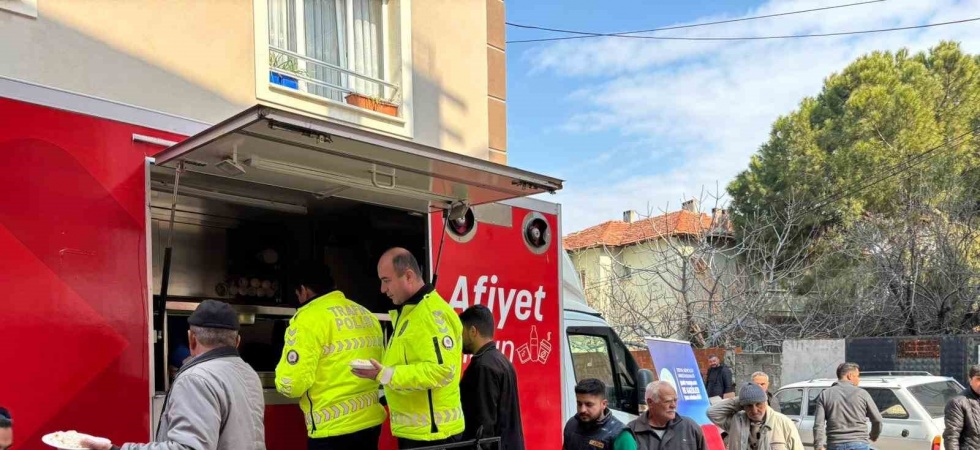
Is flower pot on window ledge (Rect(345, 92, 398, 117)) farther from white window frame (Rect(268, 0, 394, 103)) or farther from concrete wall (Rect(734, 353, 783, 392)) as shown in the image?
concrete wall (Rect(734, 353, 783, 392))

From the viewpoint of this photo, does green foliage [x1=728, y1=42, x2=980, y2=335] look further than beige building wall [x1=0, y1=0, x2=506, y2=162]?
Yes

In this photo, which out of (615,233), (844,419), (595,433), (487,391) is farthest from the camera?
(615,233)

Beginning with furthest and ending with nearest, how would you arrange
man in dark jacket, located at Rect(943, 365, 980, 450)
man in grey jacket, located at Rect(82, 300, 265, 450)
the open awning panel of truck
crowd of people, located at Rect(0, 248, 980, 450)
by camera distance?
man in dark jacket, located at Rect(943, 365, 980, 450) < the open awning panel of truck < crowd of people, located at Rect(0, 248, 980, 450) < man in grey jacket, located at Rect(82, 300, 265, 450)

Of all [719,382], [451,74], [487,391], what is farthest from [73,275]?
[719,382]

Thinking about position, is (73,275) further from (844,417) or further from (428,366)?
(844,417)

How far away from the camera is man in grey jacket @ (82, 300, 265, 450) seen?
2.54 metres

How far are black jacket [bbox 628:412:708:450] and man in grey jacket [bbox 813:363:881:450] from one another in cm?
322

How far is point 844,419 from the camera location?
6980 mm

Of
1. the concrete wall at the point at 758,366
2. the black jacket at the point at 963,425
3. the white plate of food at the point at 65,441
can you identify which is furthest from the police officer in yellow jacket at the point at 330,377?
the concrete wall at the point at 758,366

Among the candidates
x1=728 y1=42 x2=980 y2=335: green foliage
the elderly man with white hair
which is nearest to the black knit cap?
the elderly man with white hair

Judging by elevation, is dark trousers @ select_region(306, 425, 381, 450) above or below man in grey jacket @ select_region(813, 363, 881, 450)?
above

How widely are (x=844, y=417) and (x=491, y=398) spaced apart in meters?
4.37

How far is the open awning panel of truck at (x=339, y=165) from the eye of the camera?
10.3ft

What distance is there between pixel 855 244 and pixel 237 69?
16593mm
